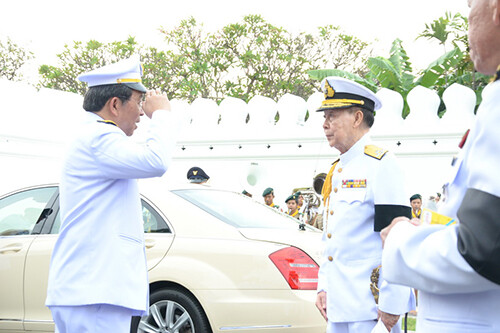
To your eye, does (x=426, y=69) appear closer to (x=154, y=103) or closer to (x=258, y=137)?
(x=258, y=137)

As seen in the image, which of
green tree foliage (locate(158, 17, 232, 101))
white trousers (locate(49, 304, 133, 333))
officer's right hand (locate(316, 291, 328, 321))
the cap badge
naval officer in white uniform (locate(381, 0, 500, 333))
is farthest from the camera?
green tree foliage (locate(158, 17, 232, 101))

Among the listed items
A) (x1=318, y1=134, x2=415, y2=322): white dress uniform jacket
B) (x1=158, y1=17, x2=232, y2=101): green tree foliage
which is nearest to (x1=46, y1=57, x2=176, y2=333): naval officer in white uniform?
(x1=318, y1=134, x2=415, y2=322): white dress uniform jacket

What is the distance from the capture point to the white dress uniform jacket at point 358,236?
2.89 metres

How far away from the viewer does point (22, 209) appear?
534 cm

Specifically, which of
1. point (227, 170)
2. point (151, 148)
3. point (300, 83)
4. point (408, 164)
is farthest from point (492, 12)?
point (300, 83)

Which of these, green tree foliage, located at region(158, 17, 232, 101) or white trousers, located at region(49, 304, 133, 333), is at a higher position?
green tree foliage, located at region(158, 17, 232, 101)

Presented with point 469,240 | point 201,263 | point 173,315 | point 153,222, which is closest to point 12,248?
point 153,222

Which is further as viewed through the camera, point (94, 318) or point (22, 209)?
point (22, 209)

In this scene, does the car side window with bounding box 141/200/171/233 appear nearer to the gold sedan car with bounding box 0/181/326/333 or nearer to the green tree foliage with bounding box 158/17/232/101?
the gold sedan car with bounding box 0/181/326/333

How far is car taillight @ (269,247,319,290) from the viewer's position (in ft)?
14.0

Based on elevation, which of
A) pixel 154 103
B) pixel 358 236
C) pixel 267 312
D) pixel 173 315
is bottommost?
pixel 173 315

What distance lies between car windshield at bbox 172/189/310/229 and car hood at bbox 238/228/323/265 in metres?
0.14

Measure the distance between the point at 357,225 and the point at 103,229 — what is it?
1.17 metres

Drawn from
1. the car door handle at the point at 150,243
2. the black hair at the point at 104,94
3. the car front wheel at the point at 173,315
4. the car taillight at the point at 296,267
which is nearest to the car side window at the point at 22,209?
the car door handle at the point at 150,243
